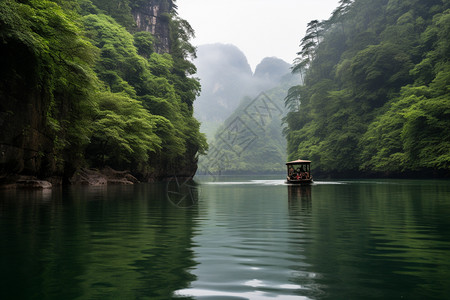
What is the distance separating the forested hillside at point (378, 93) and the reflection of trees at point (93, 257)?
3127 centimetres

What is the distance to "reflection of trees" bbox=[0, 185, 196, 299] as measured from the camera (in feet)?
10.6

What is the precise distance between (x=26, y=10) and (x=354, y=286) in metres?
16.0

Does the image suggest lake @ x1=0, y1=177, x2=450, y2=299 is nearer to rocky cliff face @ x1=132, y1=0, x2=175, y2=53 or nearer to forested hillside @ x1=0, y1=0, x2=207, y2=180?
forested hillside @ x1=0, y1=0, x2=207, y2=180

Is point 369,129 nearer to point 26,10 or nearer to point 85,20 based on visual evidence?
point 85,20

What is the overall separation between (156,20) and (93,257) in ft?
185

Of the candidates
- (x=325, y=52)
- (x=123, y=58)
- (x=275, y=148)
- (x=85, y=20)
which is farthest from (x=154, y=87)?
(x=275, y=148)

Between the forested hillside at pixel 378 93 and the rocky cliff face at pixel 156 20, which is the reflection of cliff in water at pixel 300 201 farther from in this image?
the rocky cliff face at pixel 156 20

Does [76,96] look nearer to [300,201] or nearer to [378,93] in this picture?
[300,201]

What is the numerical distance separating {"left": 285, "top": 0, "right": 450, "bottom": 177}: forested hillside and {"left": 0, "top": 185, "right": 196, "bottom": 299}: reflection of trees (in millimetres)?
31270

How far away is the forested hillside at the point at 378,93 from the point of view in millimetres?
34375

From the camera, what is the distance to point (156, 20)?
5584 cm

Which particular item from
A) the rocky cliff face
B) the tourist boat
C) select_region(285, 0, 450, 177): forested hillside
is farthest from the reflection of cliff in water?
the rocky cliff face

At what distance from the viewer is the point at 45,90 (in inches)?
714

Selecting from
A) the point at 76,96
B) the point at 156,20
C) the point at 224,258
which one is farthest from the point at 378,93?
the point at 224,258
